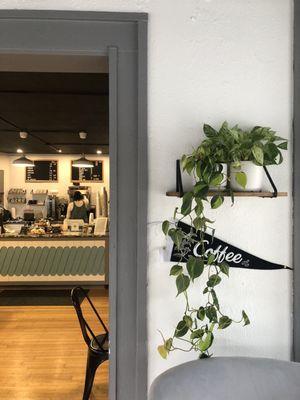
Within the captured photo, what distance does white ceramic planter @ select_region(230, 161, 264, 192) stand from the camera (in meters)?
1.54

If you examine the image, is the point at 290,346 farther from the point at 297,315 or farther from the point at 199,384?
the point at 199,384

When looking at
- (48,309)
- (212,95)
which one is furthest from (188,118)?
(48,309)

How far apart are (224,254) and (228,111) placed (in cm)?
70

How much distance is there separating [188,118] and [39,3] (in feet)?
2.94

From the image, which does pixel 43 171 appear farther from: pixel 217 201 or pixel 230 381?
pixel 230 381

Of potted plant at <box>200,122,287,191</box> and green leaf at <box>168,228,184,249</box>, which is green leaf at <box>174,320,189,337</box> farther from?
potted plant at <box>200,122,287,191</box>

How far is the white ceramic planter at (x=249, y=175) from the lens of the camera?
154 centimetres

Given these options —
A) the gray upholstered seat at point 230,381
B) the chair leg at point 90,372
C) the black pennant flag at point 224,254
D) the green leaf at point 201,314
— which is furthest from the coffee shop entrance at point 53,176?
the chair leg at point 90,372

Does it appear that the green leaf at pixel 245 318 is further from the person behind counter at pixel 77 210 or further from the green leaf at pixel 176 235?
the person behind counter at pixel 77 210

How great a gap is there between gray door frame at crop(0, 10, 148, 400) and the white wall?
56 millimetres

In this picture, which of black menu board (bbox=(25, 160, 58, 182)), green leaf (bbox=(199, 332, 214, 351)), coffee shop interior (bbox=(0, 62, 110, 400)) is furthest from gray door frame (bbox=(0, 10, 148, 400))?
black menu board (bbox=(25, 160, 58, 182))

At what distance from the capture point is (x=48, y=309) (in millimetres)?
5207

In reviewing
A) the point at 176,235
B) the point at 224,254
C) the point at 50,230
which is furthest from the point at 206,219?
the point at 50,230

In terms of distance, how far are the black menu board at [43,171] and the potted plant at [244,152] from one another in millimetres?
8793
